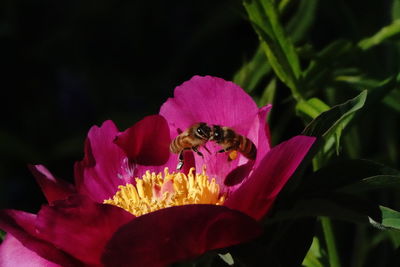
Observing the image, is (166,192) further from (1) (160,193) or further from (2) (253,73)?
(2) (253,73)

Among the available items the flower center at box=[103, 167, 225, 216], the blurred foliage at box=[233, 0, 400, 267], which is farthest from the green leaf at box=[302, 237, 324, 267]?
the flower center at box=[103, 167, 225, 216]

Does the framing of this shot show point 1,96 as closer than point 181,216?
No

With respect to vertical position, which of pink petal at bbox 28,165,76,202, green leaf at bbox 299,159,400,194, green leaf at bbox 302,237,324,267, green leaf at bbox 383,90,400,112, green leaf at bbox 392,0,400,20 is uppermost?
pink petal at bbox 28,165,76,202

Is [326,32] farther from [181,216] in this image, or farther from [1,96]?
[181,216]

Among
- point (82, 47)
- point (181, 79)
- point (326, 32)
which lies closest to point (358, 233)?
point (326, 32)

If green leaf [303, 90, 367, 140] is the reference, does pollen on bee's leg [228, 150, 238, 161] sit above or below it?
below

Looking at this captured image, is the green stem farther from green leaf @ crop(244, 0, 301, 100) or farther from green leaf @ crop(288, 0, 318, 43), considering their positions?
green leaf @ crop(288, 0, 318, 43)

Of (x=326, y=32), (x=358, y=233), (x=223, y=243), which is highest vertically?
(x=223, y=243)
